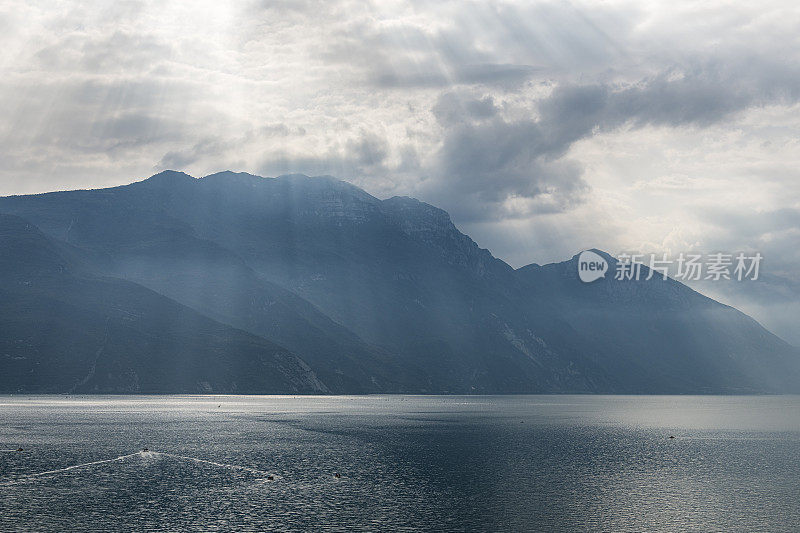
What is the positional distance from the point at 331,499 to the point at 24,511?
42.2 metres

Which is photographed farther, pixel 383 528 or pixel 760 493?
pixel 760 493

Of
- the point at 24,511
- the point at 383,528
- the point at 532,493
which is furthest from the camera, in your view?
the point at 532,493

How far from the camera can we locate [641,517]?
354 feet

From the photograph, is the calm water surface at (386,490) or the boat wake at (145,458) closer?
the calm water surface at (386,490)

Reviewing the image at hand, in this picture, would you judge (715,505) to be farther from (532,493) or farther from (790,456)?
(790,456)

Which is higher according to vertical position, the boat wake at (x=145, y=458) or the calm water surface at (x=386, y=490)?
the boat wake at (x=145, y=458)

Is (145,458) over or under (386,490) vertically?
over

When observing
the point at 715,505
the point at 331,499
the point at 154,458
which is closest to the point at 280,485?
the point at 331,499

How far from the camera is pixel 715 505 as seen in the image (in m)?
118

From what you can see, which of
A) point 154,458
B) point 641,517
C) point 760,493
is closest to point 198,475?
point 154,458

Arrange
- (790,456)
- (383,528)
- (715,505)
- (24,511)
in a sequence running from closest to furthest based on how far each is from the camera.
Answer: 1. (383,528)
2. (24,511)
3. (715,505)
4. (790,456)

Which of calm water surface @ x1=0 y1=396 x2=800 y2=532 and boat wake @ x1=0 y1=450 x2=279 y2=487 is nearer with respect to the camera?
calm water surface @ x1=0 y1=396 x2=800 y2=532

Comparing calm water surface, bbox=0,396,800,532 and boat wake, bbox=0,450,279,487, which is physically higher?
boat wake, bbox=0,450,279,487

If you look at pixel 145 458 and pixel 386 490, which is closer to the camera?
pixel 386 490
